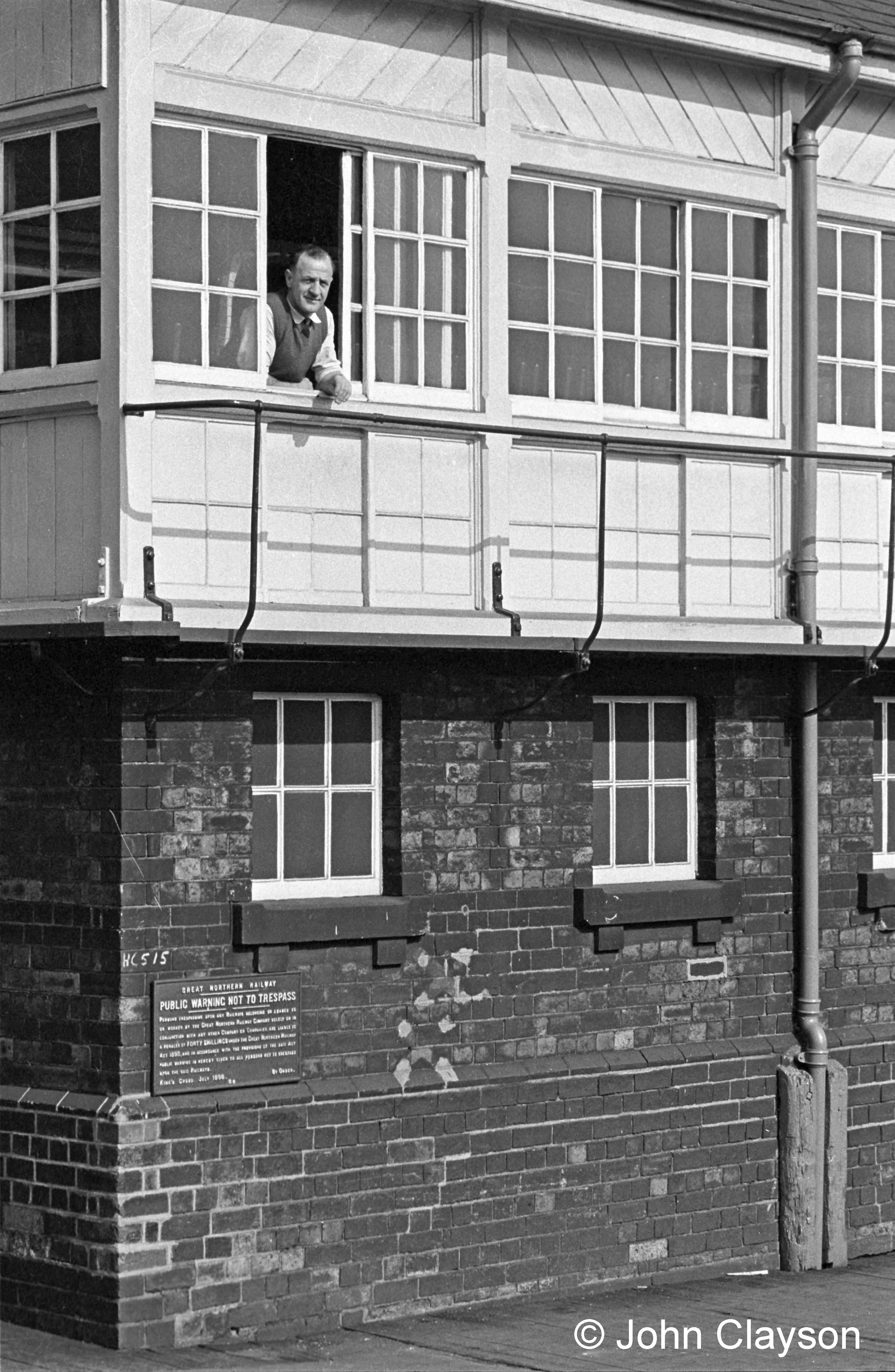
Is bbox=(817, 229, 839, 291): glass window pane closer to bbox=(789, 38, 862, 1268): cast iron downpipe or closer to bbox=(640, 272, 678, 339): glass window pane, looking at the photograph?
bbox=(789, 38, 862, 1268): cast iron downpipe

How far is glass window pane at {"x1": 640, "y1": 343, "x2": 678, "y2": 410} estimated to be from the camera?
13.0 m

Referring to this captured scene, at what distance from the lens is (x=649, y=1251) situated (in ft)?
41.9

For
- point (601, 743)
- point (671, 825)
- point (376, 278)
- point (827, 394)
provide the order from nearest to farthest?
point (376, 278), point (601, 743), point (671, 825), point (827, 394)

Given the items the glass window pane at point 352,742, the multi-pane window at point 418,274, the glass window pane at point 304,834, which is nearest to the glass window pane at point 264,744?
the glass window pane at point 304,834

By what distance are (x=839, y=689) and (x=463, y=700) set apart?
248 centimetres

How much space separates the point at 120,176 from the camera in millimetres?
10859

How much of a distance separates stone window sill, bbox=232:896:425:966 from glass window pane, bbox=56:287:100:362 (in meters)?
2.67

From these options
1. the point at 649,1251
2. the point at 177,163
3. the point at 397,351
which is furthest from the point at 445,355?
the point at 649,1251

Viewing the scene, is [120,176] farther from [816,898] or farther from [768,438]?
[816,898]

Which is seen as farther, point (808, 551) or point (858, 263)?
point (858, 263)

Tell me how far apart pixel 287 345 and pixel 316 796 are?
220 cm

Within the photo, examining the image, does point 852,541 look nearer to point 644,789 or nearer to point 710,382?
point 710,382

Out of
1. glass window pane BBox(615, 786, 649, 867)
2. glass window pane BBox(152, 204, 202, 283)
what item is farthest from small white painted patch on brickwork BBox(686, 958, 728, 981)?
glass window pane BBox(152, 204, 202, 283)

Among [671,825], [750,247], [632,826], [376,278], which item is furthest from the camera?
[750,247]
